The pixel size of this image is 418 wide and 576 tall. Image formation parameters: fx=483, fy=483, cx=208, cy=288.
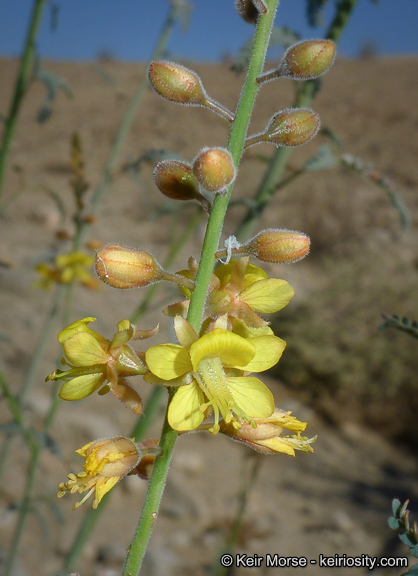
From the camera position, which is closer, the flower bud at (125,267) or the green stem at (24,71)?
the flower bud at (125,267)

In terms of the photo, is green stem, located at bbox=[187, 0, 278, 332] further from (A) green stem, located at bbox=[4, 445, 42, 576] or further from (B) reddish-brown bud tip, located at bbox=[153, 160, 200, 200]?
(A) green stem, located at bbox=[4, 445, 42, 576]

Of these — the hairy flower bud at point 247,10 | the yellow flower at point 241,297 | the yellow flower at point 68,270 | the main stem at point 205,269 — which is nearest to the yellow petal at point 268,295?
the yellow flower at point 241,297

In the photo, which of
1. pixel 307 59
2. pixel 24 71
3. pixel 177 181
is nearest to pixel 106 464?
pixel 177 181

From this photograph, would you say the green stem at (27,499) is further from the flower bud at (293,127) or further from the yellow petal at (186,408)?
the flower bud at (293,127)

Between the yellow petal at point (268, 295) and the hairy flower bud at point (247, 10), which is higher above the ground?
the hairy flower bud at point (247, 10)

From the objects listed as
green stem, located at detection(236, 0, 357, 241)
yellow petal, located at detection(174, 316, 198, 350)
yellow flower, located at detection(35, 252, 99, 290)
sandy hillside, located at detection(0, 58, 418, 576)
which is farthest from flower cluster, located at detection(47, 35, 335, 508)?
yellow flower, located at detection(35, 252, 99, 290)

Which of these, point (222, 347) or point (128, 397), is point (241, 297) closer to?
point (222, 347)

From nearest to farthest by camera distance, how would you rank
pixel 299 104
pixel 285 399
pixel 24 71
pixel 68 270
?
pixel 299 104
pixel 24 71
pixel 68 270
pixel 285 399
